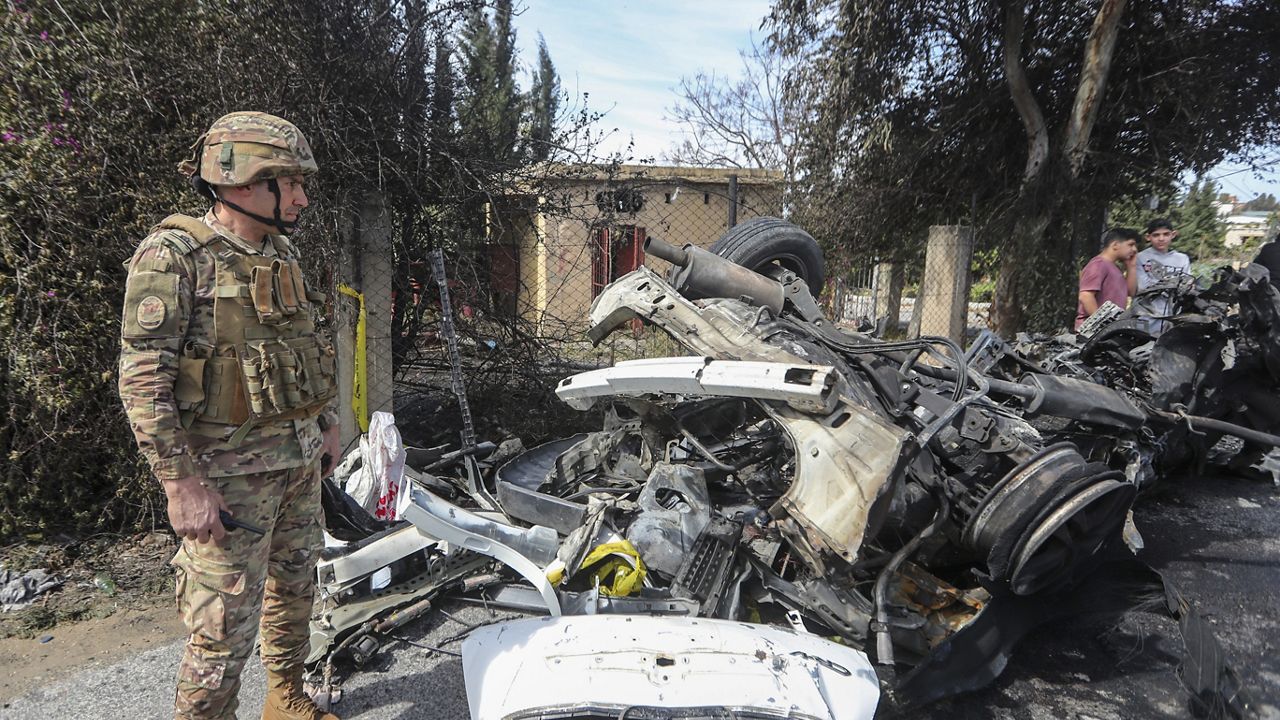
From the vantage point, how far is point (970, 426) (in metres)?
2.60

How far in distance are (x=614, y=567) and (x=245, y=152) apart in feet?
6.13

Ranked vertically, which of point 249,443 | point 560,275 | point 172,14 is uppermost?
point 172,14

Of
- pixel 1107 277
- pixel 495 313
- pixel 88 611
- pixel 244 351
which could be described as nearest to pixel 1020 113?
pixel 1107 277

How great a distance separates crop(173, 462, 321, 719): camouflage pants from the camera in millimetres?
A: 2014

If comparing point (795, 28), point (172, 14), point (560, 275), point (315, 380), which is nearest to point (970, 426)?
point (315, 380)

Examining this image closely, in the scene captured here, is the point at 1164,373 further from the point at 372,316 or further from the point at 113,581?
the point at 113,581

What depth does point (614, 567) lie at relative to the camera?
2.59 m

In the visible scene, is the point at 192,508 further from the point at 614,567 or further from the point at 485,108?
the point at 485,108

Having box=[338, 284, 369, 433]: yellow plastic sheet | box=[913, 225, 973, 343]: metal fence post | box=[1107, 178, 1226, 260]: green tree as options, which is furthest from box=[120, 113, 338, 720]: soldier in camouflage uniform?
box=[1107, 178, 1226, 260]: green tree

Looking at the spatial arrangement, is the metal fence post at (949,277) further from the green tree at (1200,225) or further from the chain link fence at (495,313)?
the green tree at (1200,225)

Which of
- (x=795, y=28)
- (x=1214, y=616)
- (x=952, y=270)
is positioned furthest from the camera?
(x=795, y=28)

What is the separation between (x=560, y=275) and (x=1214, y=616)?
4848 mm

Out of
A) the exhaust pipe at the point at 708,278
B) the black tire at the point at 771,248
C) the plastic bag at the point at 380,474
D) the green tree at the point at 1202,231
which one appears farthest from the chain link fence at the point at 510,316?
the green tree at the point at 1202,231

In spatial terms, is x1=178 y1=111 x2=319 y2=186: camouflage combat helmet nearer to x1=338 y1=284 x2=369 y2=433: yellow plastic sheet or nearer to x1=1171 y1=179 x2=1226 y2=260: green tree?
x1=338 y1=284 x2=369 y2=433: yellow plastic sheet
